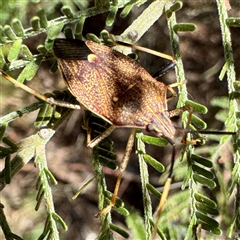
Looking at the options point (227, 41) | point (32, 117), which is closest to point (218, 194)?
point (227, 41)

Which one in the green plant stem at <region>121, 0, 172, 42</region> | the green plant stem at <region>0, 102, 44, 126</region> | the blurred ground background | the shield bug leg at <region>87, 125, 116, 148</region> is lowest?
the blurred ground background

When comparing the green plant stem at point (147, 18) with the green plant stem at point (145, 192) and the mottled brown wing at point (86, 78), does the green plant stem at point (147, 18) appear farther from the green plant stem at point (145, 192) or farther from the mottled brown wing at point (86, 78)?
the green plant stem at point (145, 192)

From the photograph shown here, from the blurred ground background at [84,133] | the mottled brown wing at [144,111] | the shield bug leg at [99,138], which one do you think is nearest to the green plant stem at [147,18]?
the mottled brown wing at [144,111]

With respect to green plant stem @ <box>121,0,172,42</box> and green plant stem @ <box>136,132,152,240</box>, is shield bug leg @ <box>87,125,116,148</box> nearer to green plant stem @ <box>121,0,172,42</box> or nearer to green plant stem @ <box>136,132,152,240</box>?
green plant stem @ <box>136,132,152,240</box>

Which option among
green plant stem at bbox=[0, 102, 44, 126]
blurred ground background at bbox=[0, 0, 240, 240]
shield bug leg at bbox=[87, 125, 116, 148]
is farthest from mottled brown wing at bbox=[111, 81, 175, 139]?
blurred ground background at bbox=[0, 0, 240, 240]

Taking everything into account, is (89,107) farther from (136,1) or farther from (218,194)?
(218,194)

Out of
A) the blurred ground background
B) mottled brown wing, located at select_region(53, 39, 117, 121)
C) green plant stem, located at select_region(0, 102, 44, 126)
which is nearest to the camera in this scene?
green plant stem, located at select_region(0, 102, 44, 126)
